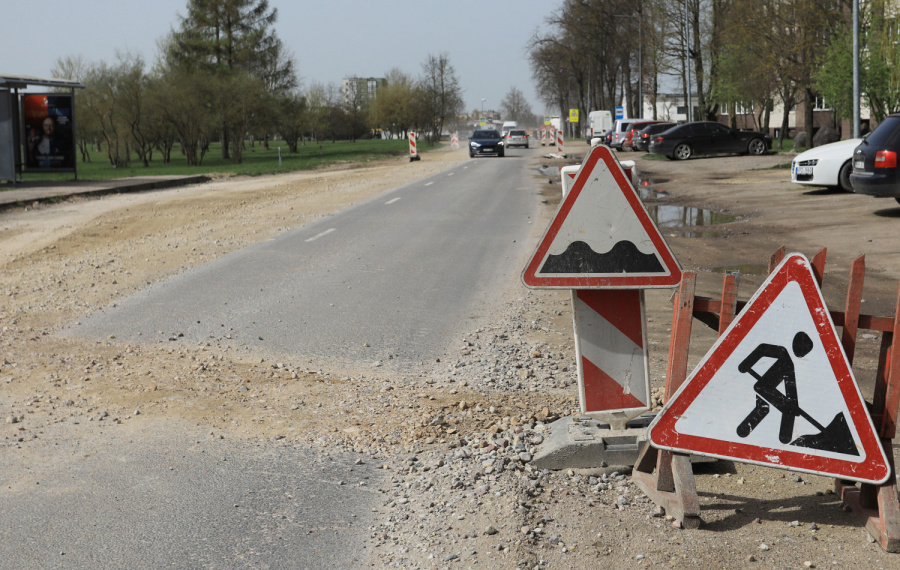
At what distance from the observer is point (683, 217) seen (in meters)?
17.7

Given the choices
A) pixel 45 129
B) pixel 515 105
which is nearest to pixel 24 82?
pixel 45 129

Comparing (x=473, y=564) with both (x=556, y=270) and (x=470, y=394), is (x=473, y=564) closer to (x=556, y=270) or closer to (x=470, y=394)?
(x=556, y=270)

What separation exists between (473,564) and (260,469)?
1612 millimetres

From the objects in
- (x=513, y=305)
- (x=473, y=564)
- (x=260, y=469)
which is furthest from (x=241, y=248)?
(x=473, y=564)

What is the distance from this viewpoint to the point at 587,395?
4.82 m

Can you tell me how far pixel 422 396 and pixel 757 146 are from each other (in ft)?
116

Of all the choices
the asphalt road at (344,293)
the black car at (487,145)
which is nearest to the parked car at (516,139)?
the black car at (487,145)

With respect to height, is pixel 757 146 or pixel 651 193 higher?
pixel 757 146

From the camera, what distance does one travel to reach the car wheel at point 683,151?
3812cm

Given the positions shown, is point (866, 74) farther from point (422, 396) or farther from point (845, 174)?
point (422, 396)


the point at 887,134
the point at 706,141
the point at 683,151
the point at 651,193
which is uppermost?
the point at 706,141

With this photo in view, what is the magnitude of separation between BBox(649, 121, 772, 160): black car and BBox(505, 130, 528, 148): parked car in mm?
25265

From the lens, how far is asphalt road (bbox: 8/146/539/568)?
3945 millimetres

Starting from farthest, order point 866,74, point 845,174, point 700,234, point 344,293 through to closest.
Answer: point 866,74 → point 845,174 → point 700,234 → point 344,293
